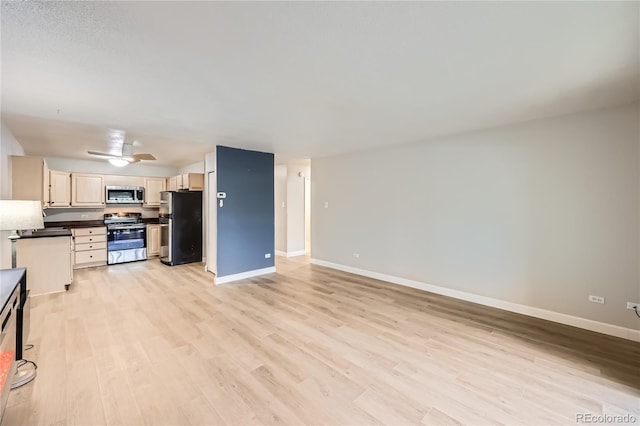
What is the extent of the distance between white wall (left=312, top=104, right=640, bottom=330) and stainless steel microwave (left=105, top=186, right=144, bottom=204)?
19.1 ft

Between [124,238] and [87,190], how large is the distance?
1354 mm

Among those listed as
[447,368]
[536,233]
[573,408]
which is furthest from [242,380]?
[536,233]

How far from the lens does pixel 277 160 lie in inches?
257

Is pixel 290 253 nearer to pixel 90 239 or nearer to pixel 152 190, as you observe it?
pixel 152 190

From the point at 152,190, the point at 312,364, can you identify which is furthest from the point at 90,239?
the point at 312,364

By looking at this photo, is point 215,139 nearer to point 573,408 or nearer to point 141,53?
point 141,53

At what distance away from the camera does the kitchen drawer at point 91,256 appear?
229 inches

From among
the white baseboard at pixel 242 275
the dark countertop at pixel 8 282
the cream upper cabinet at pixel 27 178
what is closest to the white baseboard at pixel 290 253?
the white baseboard at pixel 242 275

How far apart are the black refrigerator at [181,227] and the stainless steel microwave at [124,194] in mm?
774

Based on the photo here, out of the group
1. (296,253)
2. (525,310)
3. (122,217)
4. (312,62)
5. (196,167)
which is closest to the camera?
(312,62)

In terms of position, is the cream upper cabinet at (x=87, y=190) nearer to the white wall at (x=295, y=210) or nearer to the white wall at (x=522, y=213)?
the white wall at (x=295, y=210)

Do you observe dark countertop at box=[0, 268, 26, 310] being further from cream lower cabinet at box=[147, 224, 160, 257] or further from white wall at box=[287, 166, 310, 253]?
white wall at box=[287, 166, 310, 253]

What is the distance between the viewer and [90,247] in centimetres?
593

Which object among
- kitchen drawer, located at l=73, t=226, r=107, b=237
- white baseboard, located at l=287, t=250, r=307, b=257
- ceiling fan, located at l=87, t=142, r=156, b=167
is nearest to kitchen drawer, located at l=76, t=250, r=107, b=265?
kitchen drawer, located at l=73, t=226, r=107, b=237
